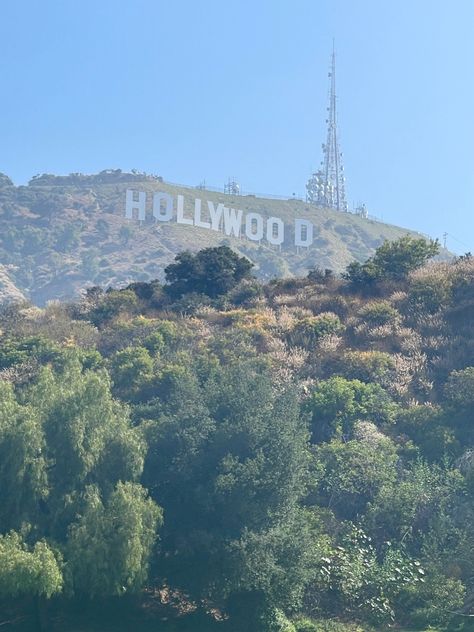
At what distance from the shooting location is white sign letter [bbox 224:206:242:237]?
5177 inches

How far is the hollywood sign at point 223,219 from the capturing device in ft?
433

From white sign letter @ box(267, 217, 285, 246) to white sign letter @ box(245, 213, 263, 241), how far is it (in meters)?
1.25

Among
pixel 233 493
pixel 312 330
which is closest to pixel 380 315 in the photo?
pixel 312 330

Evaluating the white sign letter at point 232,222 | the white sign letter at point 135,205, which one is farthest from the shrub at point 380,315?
the white sign letter at point 135,205

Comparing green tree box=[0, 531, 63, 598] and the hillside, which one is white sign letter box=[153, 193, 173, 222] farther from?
green tree box=[0, 531, 63, 598]

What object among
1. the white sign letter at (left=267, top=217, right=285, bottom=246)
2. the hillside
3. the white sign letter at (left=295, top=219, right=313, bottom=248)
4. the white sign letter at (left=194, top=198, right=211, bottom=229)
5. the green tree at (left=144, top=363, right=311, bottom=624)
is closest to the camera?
the green tree at (left=144, top=363, right=311, bottom=624)

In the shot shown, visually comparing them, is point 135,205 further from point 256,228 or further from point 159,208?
point 256,228

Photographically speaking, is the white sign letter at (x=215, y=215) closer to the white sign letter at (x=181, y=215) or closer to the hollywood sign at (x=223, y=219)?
the hollywood sign at (x=223, y=219)

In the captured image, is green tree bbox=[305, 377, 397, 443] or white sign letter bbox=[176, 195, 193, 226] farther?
white sign letter bbox=[176, 195, 193, 226]

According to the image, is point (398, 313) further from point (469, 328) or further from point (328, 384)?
point (328, 384)

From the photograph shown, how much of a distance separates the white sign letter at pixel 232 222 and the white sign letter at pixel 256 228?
125cm

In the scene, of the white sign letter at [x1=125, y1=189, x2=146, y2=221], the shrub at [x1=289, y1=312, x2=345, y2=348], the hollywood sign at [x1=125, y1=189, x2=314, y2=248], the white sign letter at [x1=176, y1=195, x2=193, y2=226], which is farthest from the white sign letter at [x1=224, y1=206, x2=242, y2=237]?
the shrub at [x1=289, y1=312, x2=345, y2=348]

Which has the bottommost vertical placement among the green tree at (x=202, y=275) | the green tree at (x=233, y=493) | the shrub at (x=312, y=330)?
the green tree at (x=233, y=493)

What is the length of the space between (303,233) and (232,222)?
1074 cm
